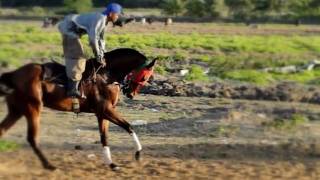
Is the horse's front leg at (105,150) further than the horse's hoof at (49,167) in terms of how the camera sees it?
Yes

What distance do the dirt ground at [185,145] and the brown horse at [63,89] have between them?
552 mm

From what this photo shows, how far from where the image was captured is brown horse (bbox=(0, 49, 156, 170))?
11.6 meters

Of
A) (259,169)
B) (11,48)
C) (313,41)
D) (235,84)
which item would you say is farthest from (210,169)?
(313,41)

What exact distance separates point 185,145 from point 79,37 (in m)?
3.63

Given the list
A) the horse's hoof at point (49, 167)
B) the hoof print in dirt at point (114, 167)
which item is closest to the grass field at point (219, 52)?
the hoof print in dirt at point (114, 167)

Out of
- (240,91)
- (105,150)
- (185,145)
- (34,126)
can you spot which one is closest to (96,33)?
(34,126)

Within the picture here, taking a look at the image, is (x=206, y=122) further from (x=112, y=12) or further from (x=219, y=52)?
(x=219, y=52)

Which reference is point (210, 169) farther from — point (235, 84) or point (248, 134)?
point (235, 84)

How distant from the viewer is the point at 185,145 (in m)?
14.5

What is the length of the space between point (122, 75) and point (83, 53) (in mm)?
859

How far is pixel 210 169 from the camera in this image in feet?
39.6

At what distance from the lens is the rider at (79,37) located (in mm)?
11766

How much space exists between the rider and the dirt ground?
4.99ft

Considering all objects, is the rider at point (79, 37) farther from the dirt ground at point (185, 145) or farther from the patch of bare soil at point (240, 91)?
the patch of bare soil at point (240, 91)
